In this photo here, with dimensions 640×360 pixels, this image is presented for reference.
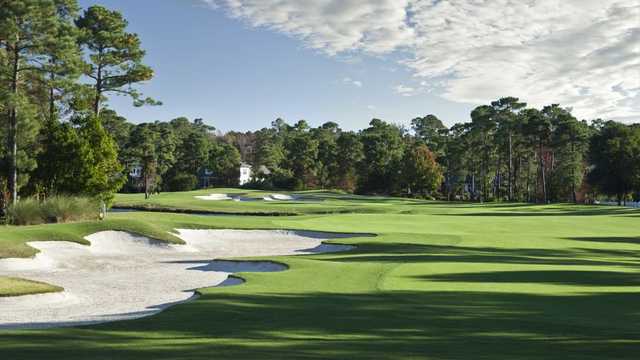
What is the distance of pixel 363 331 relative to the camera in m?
10.6

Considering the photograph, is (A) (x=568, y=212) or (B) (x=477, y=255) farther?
(A) (x=568, y=212)

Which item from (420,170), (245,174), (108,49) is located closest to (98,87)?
(108,49)

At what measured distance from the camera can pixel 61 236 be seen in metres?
24.7

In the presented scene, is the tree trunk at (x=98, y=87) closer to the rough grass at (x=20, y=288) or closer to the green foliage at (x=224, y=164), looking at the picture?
the rough grass at (x=20, y=288)

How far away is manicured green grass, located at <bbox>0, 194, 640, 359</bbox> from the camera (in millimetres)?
9055

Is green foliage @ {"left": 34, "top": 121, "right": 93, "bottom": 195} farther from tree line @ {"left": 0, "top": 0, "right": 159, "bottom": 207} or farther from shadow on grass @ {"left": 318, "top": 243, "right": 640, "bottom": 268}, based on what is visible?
shadow on grass @ {"left": 318, "top": 243, "right": 640, "bottom": 268}

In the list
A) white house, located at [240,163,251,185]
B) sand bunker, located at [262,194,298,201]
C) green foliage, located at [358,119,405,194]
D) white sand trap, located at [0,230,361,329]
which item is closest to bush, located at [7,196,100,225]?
white sand trap, located at [0,230,361,329]

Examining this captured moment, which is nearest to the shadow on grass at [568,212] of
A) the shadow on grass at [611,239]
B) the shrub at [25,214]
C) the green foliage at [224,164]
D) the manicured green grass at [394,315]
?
the shadow on grass at [611,239]

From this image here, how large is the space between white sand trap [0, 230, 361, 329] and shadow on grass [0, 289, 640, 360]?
193 centimetres

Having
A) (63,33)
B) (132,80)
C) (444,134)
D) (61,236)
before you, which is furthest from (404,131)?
(61,236)

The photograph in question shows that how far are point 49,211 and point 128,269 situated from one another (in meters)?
10.7

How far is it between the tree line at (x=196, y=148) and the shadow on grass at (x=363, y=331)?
2360 cm

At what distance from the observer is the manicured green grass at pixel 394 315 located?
29.7 ft

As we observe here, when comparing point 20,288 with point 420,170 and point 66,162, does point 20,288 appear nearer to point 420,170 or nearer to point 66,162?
point 66,162
